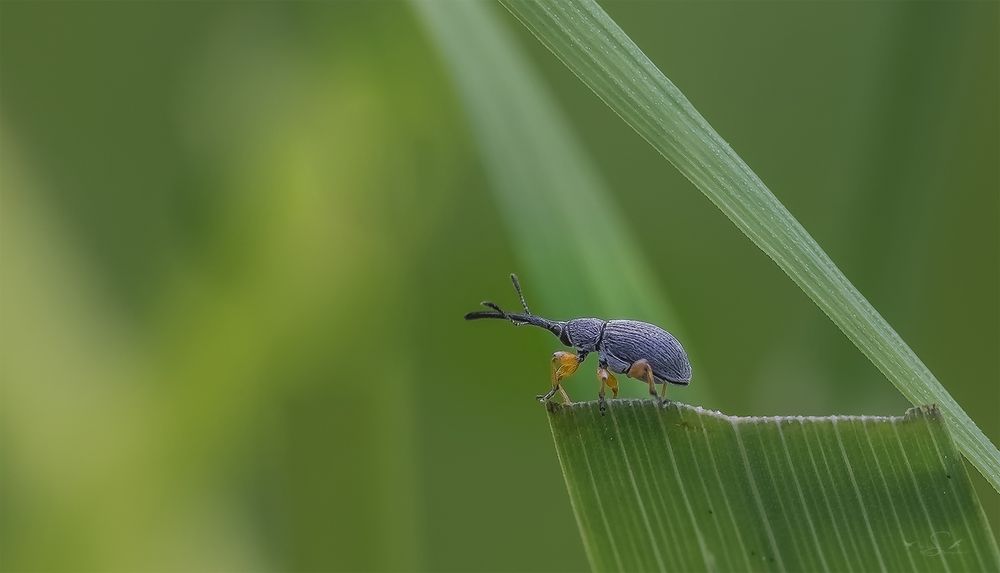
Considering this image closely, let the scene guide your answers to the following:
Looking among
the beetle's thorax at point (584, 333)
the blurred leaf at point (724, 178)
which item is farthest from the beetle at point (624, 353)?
the blurred leaf at point (724, 178)

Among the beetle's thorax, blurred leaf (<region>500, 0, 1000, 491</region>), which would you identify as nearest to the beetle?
the beetle's thorax

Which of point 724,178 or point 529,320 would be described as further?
point 529,320

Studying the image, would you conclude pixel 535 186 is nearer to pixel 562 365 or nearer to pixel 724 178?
pixel 562 365

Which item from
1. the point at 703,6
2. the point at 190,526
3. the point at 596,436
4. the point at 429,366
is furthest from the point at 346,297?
the point at 703,6

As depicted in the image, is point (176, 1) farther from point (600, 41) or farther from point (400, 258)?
point (600, 41)

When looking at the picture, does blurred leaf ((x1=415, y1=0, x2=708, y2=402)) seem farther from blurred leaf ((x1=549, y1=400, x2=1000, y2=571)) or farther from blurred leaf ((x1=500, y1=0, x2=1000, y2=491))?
blurred leaf ((x1=549, y1=400, x2=1000, y2=571))

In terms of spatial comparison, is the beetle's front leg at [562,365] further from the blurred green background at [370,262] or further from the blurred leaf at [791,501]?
the blurred leaf at [791,501]

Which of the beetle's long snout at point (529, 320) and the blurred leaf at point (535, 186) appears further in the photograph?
the beetle's long snout at point (529, 320)

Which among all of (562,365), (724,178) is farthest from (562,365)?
(724,178)
